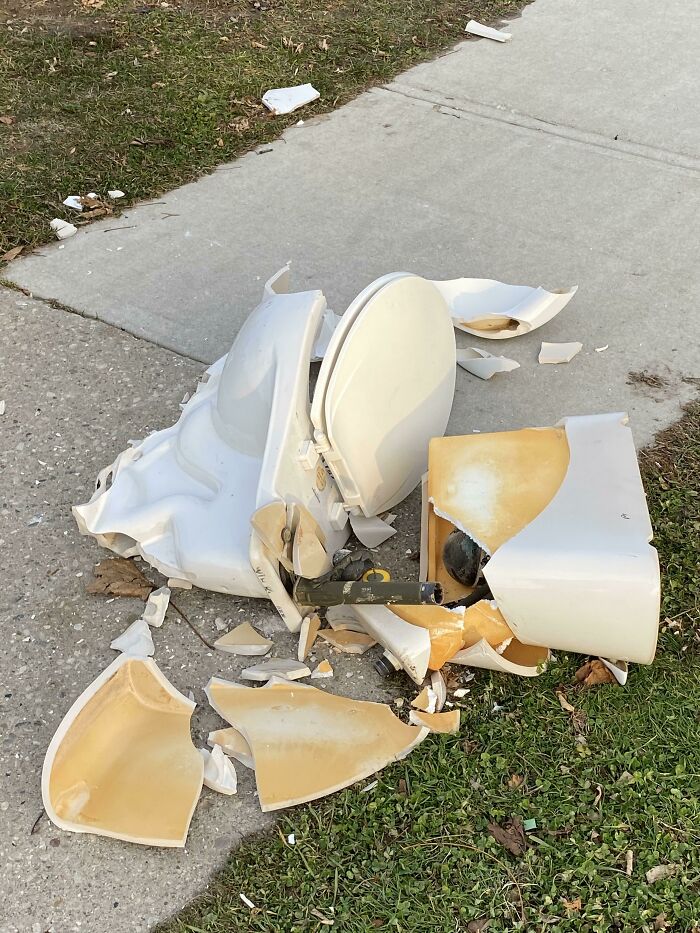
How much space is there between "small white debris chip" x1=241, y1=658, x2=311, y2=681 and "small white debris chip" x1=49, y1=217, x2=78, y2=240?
2.82m

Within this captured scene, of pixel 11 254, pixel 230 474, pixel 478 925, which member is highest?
pixel 230 474

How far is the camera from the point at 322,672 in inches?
109

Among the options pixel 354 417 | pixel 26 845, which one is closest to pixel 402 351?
pixel 354 417

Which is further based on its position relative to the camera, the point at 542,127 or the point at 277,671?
the point at 542,127

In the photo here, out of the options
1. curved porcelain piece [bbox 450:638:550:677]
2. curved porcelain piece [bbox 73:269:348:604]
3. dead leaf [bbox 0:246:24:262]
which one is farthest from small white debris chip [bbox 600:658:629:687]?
dead leaf [bbox 0:246:24:262]

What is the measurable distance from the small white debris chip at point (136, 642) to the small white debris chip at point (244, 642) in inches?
8.0

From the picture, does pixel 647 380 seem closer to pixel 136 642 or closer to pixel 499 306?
pixel 499 306

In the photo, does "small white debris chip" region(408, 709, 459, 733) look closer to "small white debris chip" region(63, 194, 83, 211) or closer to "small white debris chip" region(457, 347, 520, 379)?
"small white debris chip" region(457, 347, 520, 379)

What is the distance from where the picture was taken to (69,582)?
3104mm

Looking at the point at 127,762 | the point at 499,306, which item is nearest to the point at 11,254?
the point at 499,306

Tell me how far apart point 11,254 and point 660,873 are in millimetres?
3863

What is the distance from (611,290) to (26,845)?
3171 millimetres

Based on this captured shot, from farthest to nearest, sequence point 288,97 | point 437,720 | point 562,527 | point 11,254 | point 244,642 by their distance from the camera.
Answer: point 288,97 → point 11,254 → point 244,642 → point 437,720 → point 562,527

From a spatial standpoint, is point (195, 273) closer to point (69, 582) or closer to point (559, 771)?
point (69, 582)
